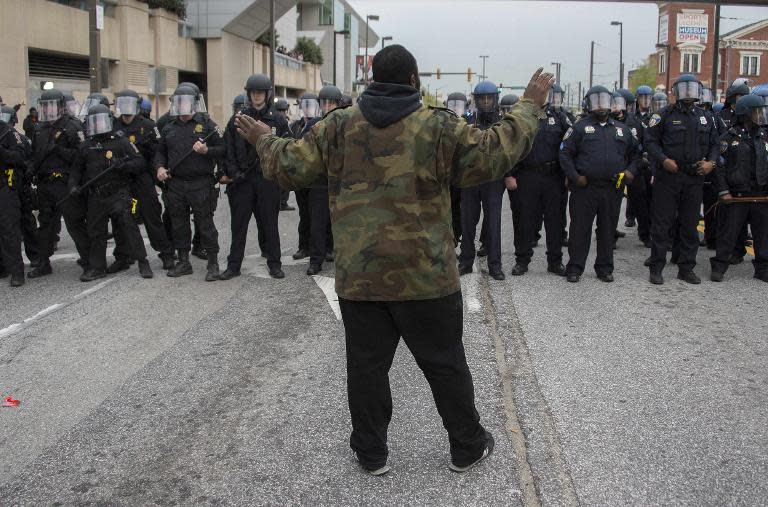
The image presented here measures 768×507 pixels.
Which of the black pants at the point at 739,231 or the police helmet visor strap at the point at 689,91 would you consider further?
the black pants at the point at 739,231

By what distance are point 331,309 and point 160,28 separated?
30.2 metres

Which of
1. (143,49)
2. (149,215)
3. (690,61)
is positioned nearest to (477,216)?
(149,215)

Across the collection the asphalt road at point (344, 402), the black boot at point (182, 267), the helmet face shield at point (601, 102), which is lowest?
the asphalt road at point (344, 402)

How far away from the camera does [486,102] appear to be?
9.14 metres

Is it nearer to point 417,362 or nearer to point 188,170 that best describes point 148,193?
point 188,170

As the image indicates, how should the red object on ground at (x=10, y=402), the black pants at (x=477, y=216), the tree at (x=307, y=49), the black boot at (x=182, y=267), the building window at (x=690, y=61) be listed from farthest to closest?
the building window at (x=690, y=61)
the tree at (x=307, y=49)
the black boot at (x=182, y=267)
the black pants at (x=477, y=216)
the red object on ground at (x=10, y=402)

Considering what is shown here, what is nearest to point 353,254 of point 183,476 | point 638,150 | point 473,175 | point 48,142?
point 473,175

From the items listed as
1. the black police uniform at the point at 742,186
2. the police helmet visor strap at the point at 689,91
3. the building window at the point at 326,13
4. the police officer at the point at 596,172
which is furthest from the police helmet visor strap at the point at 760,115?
the building window at the point at 326,13

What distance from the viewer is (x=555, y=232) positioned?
9.26 m

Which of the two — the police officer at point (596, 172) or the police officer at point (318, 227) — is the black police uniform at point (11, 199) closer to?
the police officer at point (318, 227)

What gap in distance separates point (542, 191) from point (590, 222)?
76cm

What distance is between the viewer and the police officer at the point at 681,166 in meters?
8.52

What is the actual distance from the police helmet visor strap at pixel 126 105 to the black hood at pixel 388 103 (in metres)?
6.66

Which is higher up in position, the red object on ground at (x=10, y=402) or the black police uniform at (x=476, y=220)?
the black police uniform at (x=476, y=220)
